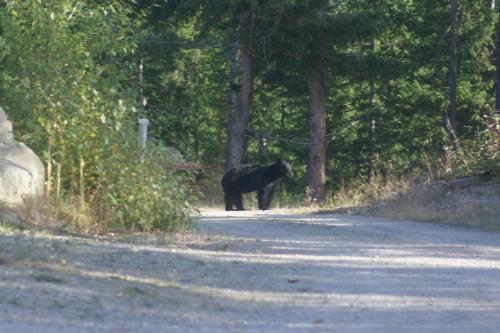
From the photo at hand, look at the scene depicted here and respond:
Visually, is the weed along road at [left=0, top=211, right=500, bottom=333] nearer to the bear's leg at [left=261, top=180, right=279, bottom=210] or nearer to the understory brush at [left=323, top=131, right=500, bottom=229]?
the understory brush at [left=323, top=131, right=500, bottom=229]

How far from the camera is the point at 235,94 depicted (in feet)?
113

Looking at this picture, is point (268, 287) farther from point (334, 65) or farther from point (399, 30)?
point (399, 30)

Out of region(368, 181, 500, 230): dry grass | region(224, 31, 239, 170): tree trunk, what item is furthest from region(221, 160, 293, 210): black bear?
region(368, 181, 500, 230): dry grass

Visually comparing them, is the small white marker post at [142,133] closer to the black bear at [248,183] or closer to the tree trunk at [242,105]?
the black bear at [248,183]

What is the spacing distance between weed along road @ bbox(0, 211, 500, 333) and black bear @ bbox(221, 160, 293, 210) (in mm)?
12477

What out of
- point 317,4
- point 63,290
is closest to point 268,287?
point 63,290

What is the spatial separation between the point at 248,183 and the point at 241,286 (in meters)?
16.6

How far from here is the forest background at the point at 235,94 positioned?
13.5 metres

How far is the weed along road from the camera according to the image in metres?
8.04

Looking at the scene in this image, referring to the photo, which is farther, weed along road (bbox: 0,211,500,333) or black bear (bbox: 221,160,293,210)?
black bear (bbox: 221,160,293,210)

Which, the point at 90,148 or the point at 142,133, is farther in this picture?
the point at 142,133

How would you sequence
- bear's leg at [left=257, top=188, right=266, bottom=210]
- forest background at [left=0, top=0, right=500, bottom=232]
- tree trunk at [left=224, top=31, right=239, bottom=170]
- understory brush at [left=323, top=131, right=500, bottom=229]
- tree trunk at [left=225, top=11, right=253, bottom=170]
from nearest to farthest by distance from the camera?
forest background at [left=0, top=0, right=500, bottom=232]
understory brush at [left=323, top=131, right=500, bottom=229]
bear's leg at [left=257, top=188, right=266, bottom=210]
tree trunk at [left=225, top=11, right=253, bottom=170]
tree trunk at [left=224, top=31, right=239, bottom=170]

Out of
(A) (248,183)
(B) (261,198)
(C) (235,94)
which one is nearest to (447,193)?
(A) (248,183)

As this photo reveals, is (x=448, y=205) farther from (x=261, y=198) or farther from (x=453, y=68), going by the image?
(x=453, y=68)
